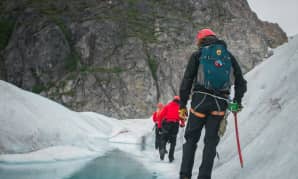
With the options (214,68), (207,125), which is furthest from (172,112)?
(214,68)

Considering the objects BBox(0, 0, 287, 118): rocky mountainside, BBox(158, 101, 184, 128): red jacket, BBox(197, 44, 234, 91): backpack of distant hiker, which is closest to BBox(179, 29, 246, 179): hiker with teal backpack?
BBox(197, 44, 234, 91): backpack of distant hiker

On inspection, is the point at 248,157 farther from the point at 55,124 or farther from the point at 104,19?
the point at 104,19

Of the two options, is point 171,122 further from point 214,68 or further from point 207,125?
point 214,68

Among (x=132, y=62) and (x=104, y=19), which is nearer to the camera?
(x=132, y=62)

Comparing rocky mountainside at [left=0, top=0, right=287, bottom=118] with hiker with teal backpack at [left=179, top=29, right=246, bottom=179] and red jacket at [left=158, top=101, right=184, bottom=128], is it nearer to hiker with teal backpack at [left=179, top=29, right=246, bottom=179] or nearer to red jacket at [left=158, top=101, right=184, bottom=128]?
red jacket at [left=158, top=101, right=184, bottom=128]

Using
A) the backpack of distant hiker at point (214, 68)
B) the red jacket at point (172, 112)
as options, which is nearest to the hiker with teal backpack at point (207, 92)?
the backpack of distant hiker at point (214, 68)

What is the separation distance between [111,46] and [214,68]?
70.8m

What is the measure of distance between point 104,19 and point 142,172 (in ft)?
241

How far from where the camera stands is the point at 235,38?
265 feet

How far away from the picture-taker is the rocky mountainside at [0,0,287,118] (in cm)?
6894

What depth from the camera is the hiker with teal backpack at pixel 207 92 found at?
4.87 m

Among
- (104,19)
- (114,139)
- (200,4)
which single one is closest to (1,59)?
(104,19)

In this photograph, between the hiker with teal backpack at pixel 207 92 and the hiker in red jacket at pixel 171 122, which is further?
the hiker in red jacket at pixel 171 122

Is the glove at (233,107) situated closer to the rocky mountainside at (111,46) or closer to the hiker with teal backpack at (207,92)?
the hiker with teal backpack at (207,92)
